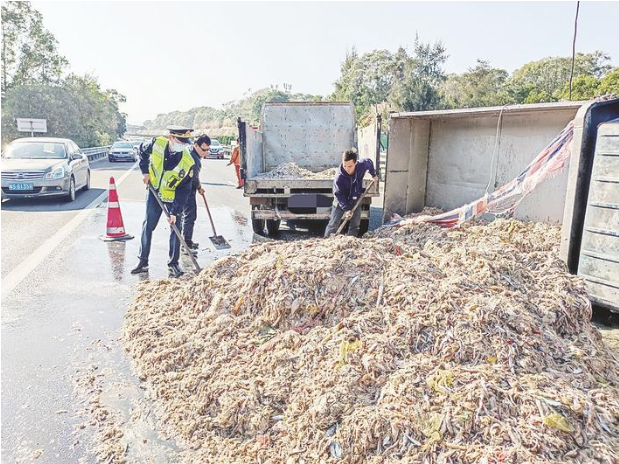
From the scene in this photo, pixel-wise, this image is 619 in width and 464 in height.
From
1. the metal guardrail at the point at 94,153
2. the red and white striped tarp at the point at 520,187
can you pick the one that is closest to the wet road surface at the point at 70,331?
the red and white striped tarp at the point at 520,187

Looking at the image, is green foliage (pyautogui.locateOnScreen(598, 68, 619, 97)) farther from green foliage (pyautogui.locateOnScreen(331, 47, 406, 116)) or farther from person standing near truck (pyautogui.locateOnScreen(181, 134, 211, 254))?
person standing near truck (pyautogui.locateOnScreen(181, 134, 211, 254))

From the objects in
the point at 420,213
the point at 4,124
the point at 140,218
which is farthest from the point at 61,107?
the point at 420,213

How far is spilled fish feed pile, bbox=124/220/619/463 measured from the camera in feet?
8.02

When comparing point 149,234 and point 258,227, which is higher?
point 149,234

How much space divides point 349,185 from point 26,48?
41.9 metres

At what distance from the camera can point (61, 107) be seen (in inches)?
1430

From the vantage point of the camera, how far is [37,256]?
21.6 feet

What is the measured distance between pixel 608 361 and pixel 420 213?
428 centimetres

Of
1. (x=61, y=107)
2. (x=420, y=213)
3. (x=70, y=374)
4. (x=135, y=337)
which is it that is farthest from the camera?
(x=61, y=107)

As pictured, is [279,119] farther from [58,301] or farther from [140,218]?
[58,301]

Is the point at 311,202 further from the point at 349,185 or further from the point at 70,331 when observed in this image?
the point at 70,331

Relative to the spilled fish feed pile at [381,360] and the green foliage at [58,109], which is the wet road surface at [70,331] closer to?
the spilled fish feed pile at [381,360]

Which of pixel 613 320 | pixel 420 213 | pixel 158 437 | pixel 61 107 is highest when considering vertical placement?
pixel 61 107

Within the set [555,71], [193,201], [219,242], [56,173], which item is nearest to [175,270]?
[193,201]
